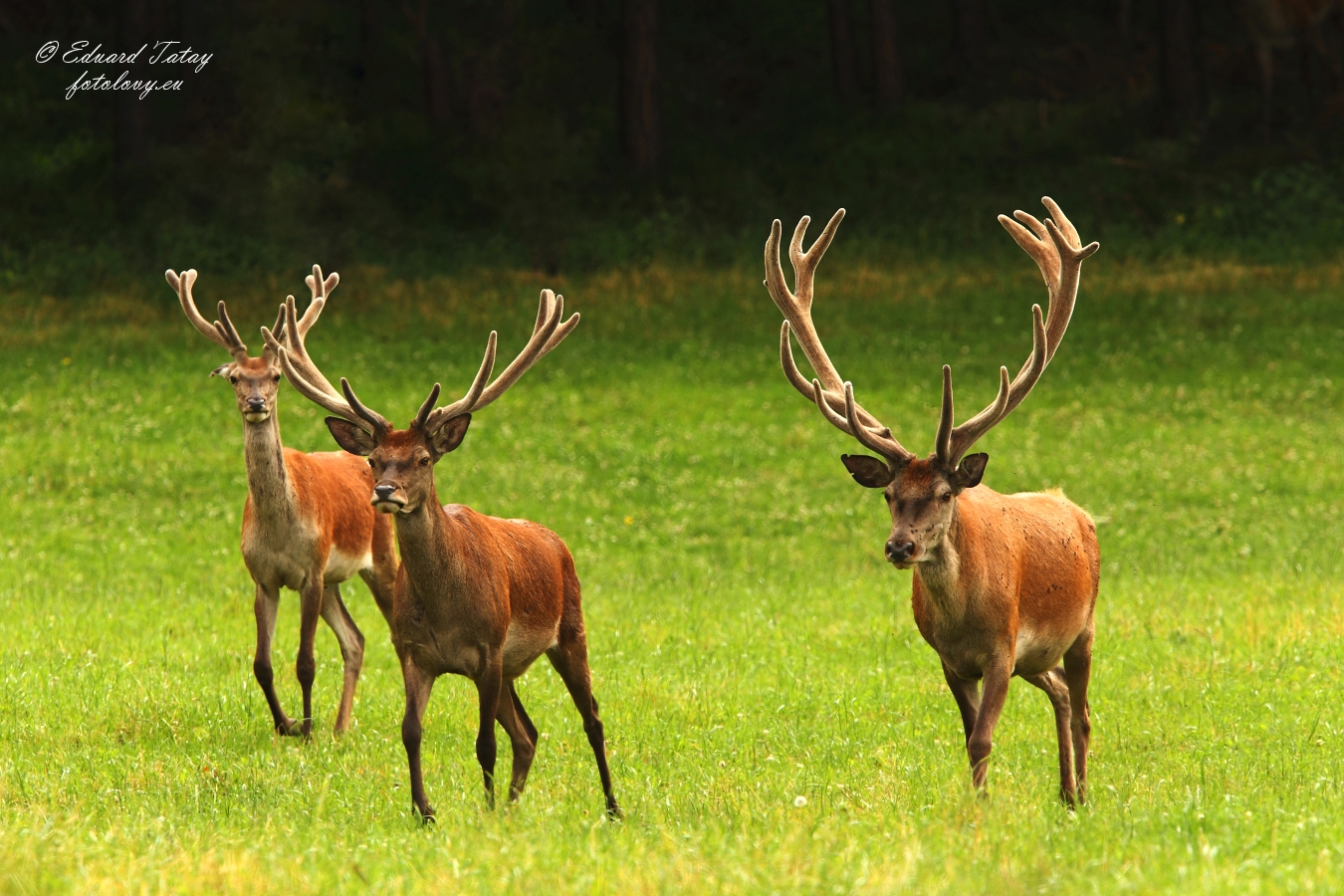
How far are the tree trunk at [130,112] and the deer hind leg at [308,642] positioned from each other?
77.2 ft

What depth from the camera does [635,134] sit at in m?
33.5

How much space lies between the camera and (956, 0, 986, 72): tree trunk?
37.3m

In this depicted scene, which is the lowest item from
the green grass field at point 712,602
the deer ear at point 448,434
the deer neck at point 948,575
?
the green grass field at point 712,602

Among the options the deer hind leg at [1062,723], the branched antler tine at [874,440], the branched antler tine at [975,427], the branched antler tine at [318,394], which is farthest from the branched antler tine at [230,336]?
the deer hind leg at [1062,723]

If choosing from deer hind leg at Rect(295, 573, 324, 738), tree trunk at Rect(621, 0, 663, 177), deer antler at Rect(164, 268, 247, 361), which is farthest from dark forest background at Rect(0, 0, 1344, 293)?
deer hind leg at Rect(295, 573, 324, 738)

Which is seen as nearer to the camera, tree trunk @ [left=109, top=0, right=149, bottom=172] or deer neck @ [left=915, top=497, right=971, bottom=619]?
deer neck @ [left=915, top=497, right=971, bottom=619]

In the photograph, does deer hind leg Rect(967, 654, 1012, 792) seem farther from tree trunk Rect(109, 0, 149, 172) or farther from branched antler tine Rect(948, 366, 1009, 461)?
tree trunk Rect(109, 0, 149, 172)

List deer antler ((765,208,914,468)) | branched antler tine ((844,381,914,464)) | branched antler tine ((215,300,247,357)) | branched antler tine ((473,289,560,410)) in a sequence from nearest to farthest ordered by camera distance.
→ branched antler tine ((844,381,914,464))
deer antler ((765,208,914,468))
branched antler tine ((473,289,560,410))
branched antler tine ((215,300,247,357))

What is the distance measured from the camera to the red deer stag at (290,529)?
995cm

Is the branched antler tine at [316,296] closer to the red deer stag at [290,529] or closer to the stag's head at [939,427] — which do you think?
the red deer stag at [290,529]

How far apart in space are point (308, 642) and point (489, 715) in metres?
3.21

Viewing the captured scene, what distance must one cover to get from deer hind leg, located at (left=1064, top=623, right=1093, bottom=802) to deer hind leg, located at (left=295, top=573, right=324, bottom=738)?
4381 millimetres

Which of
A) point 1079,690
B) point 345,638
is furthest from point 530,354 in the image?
point 345,638

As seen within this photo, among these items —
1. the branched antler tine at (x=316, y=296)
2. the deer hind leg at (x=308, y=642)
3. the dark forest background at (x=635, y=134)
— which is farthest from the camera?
the dark forest background at (x=635, y=134)
